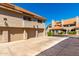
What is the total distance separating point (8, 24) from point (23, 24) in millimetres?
3923

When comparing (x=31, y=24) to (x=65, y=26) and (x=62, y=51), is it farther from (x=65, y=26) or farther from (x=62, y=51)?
(x=65, y=26)

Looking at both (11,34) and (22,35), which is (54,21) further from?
(11,34)

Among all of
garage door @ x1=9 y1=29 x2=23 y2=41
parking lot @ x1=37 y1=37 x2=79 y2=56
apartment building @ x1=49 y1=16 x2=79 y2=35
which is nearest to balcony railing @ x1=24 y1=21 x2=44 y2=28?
garage door @ x1=9 y1=29 x2=23 y2=41

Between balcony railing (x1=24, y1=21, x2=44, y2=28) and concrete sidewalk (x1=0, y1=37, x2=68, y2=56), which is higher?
balcony railing (x1=24, y1=21, x2=44, y2=28)

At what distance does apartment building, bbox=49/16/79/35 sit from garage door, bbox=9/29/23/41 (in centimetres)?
2213

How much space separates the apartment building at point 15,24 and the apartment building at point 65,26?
1632 cm

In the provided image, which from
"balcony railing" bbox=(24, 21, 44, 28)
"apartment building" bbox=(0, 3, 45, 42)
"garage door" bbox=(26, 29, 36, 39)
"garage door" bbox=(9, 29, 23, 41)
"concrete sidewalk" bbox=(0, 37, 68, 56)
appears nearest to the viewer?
"concrete sidewalk" bbox=(0, 37, 68, 56)

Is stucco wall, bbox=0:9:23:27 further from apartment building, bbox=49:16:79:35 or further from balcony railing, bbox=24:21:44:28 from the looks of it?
apartment building, bbox=49:16:79:35

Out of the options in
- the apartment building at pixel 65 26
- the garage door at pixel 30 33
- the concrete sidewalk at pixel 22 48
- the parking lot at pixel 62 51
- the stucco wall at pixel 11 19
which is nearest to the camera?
the parking lot at pixel 62 51

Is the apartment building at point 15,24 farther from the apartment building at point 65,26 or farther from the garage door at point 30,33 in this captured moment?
the apartment building at point 65,26

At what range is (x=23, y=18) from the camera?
19984 millimetres

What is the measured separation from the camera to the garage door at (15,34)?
→ 54.7ft

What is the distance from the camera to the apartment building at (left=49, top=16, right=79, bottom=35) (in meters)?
40.5

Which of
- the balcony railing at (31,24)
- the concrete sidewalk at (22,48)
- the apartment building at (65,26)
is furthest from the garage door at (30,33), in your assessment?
the apartment building at (65,26)
